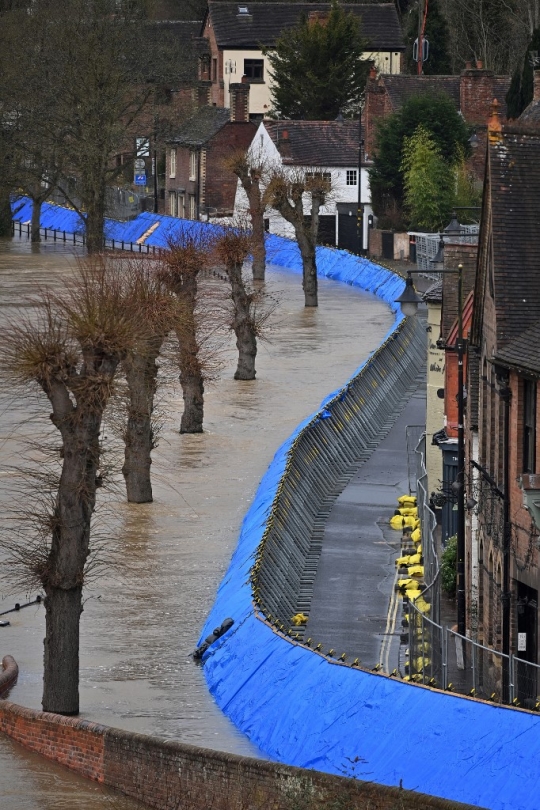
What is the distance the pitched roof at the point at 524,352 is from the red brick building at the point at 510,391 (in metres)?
0.02

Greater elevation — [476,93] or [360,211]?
[476,93]

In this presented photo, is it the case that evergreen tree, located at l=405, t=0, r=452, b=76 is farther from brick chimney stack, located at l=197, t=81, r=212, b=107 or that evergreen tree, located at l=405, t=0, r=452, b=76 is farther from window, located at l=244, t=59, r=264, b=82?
brick chimney stack, located at l=197, t=81, r=212, b=107

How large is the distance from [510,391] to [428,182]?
203 feet

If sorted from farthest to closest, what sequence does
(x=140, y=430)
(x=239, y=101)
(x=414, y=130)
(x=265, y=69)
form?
(x=265, y=69) → (x=239, y=101) → (x=414, y=130) → (x=140, y=430)

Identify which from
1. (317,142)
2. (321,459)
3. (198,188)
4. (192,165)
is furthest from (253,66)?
(321,459)

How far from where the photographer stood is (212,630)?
29641mm

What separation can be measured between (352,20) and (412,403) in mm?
57116

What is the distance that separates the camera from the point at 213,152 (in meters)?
106

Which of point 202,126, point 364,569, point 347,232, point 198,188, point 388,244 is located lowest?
point 364,569

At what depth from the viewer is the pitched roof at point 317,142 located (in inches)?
3799

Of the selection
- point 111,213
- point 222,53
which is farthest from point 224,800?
point 222,53

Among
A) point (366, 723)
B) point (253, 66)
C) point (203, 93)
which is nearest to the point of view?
point (366, 723)

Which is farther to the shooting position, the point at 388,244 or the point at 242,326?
the point at 388,244

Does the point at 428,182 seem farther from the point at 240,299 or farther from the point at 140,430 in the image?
the point at 140,430
